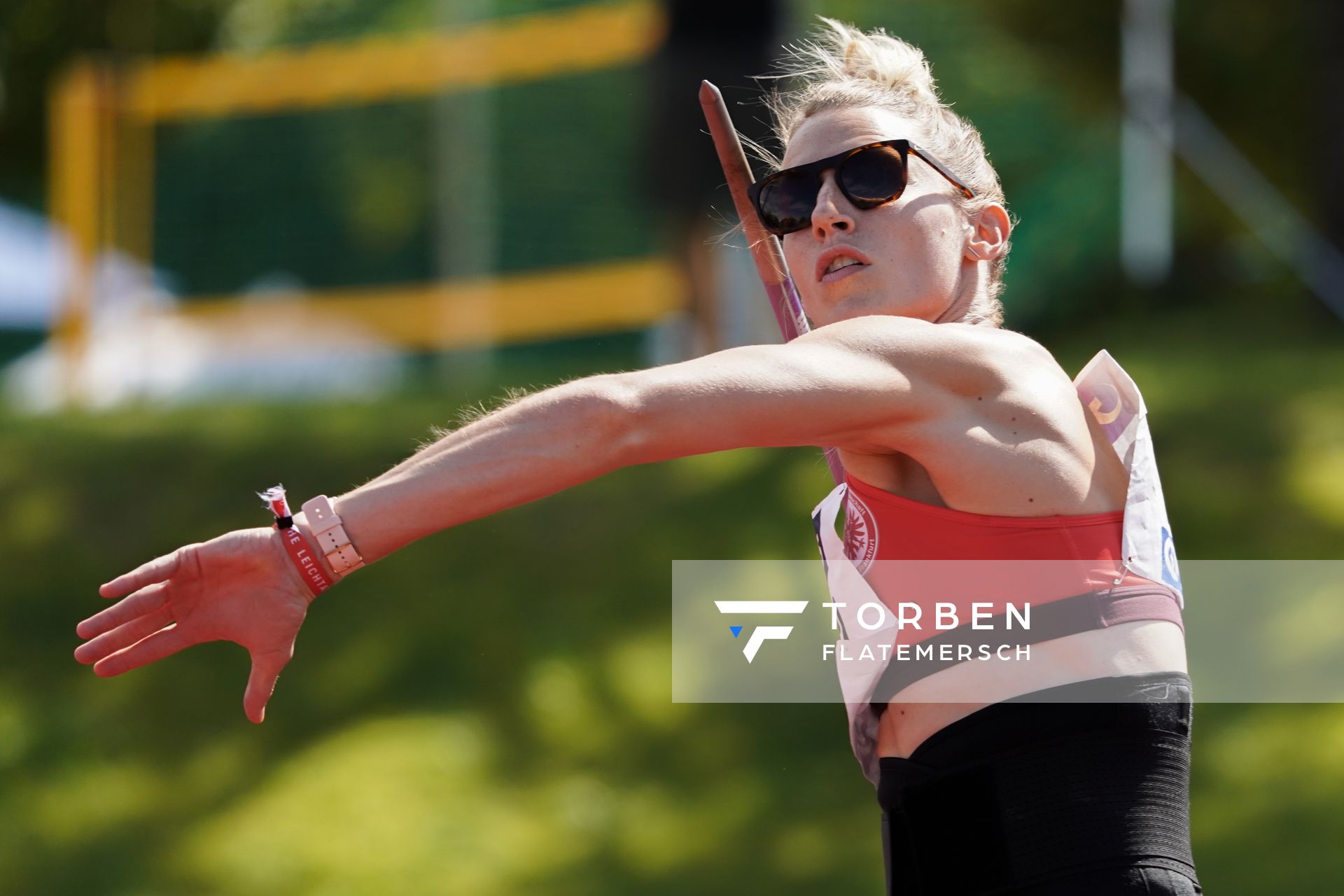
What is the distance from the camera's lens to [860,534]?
235 centimetres

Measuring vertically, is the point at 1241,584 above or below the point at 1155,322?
below

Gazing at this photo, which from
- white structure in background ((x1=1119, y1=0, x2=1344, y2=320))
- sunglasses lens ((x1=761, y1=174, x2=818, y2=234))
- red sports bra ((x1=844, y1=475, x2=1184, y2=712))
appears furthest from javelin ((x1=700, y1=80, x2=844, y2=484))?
white structure in background ((x1=1119, y1=0, x2=1344, y2=320))

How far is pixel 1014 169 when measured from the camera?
12.5 m

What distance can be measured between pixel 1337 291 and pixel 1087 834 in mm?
6967

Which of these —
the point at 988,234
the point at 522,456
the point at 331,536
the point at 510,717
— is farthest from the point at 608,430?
the point at 510,717

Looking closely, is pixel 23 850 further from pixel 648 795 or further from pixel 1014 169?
pixel 1014 169

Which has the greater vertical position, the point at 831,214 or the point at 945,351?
the point at 831,214

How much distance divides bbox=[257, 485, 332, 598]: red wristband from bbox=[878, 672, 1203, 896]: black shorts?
2.86 ft

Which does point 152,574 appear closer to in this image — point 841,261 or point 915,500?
point 915,500

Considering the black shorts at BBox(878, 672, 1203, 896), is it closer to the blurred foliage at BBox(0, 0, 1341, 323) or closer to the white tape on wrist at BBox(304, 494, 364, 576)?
the white tape on wrist at BBox(304, 494, 364, 576)

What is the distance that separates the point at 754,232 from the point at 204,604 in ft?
4.32

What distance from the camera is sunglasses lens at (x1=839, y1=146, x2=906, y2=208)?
2521 millimetres

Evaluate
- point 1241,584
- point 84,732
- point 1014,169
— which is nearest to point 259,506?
point 84,732

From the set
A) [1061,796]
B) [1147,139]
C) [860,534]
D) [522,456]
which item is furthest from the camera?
[1147,139]
